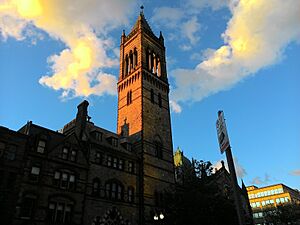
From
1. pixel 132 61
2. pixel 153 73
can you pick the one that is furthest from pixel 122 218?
pixel 132 61

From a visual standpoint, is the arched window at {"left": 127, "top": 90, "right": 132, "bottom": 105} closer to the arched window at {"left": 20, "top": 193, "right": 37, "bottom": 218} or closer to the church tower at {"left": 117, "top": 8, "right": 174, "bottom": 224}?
the church tower at {"left": 117, "top": 8, "right": 174, "bottom": 224}

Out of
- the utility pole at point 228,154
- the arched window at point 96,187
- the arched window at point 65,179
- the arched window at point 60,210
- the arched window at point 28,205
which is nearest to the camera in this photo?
the utility pole at point 228,154

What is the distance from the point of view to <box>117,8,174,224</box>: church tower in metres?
43.8

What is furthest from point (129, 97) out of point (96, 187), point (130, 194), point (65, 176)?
point (65, 176)

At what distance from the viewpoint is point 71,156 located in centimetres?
3547

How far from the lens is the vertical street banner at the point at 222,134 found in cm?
1134

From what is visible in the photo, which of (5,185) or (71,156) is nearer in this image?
(5,185)

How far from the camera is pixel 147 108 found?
50188 millimetres

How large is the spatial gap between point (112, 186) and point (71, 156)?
22.9ft

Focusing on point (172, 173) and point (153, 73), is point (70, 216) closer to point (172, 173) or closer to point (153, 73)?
point (172, 173)

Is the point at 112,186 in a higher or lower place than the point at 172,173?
lower

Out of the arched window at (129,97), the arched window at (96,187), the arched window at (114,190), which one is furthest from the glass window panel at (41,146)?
the arched window at (129,97)

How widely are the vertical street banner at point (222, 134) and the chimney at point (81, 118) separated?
2978 cm

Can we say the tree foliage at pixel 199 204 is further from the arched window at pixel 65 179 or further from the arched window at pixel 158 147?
the arched window at pixel 65 179
